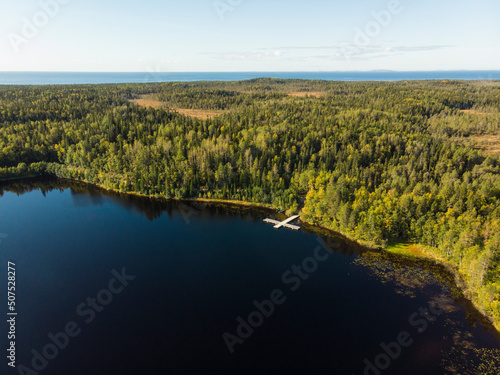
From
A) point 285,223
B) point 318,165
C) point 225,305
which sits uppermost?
point 318,165

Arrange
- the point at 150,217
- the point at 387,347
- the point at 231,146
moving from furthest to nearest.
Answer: the point at 231,146, the point at 150,217, the point at 387,347

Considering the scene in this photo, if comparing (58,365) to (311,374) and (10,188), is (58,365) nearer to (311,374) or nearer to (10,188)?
(311,374)

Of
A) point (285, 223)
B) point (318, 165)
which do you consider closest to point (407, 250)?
point (285, 223)

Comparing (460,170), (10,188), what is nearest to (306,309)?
(460,170)

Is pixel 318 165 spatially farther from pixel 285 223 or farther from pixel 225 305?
pixel 225 305

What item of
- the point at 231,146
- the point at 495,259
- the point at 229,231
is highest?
the point at 231,146
